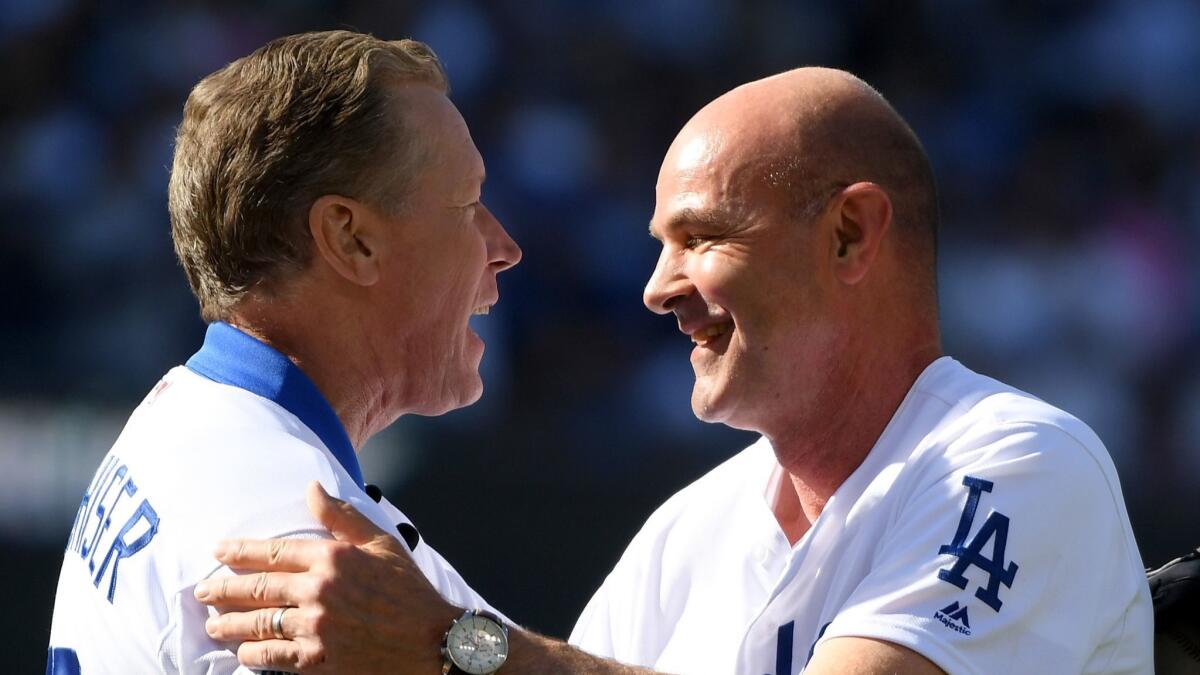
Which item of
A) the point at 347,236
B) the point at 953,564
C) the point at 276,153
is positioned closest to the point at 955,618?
the point at 953,564

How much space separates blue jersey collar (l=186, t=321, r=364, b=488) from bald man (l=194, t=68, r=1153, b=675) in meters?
0.29

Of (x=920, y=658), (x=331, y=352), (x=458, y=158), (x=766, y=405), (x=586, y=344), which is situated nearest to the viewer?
(x=920, y=658)

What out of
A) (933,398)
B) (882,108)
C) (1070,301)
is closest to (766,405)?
(933,398)

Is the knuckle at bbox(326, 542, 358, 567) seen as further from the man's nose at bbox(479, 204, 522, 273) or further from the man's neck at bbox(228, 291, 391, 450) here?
the man's nose at bbox(479, 204, 522, 273)

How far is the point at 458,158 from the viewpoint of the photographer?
295cm

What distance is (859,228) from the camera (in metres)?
3.17

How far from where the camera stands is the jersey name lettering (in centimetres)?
243

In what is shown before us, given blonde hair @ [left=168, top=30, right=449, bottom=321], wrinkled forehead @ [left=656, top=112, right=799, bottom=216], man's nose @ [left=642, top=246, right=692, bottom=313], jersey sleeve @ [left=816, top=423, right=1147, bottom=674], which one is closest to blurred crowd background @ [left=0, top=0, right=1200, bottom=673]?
man's nose @ [left=642, top=246, right=692, bottom=313]

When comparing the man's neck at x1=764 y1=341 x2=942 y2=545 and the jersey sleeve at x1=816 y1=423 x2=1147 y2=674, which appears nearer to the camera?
the jersey sleeve at x1=816 y1=423 x2=1147 y2=674

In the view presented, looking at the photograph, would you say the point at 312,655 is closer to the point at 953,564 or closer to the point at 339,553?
the point at 339,553

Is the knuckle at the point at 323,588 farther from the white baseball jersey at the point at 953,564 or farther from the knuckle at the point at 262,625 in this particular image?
the white baseball jersey at the point at 953,564

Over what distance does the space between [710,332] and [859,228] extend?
1.19 feet

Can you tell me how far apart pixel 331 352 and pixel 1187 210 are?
19.4 ft

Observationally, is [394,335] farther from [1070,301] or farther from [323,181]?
[1070,301]
